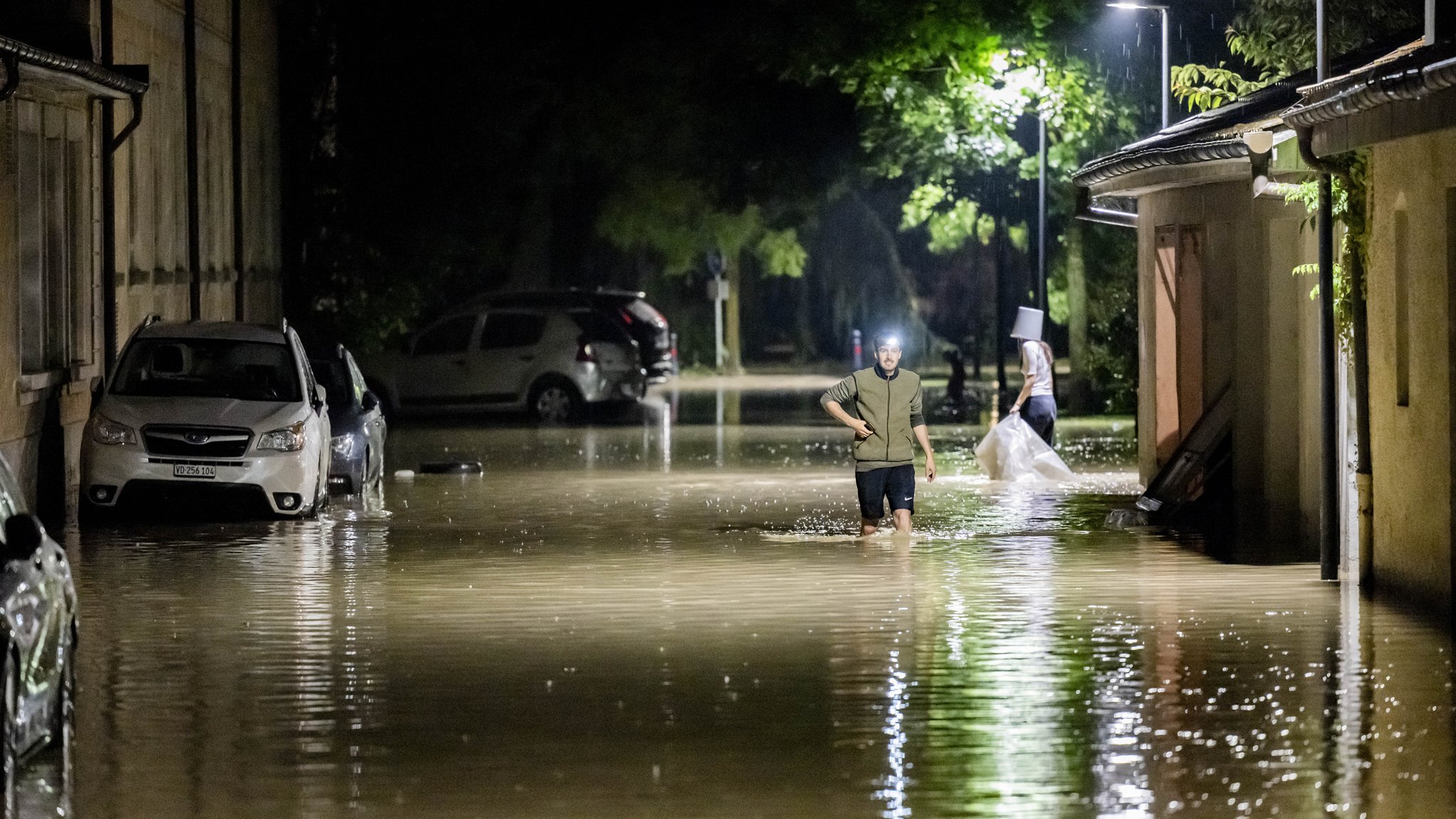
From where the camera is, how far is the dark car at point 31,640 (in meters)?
8.98

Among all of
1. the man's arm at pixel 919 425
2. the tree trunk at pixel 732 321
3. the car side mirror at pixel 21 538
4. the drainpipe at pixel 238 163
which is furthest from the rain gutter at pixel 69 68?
the tree trunk at pixel 732 321

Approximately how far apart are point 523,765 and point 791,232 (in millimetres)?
50840

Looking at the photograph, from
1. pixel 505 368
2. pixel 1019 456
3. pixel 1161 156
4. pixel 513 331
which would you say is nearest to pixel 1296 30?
pixel 1019 456

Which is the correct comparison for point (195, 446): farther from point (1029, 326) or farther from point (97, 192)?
point (1029, 326)

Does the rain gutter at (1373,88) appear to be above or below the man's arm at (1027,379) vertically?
above

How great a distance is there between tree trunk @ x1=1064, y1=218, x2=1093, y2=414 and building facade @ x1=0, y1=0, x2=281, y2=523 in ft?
44.6

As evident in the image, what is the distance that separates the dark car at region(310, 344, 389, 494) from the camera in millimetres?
23922

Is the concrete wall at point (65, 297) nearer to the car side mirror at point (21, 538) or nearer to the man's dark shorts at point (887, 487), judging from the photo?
the man's dark shorts at point (887, 487)

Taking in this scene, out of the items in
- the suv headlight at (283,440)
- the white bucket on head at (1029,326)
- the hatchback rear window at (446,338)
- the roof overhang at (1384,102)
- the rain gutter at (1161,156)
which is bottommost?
the suv headlight at (283,440)

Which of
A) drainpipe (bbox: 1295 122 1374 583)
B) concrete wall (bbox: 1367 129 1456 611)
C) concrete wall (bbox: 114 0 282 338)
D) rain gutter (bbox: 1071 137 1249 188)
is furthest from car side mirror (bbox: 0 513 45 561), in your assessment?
concrete wall (bbox: 114 0 282 338)

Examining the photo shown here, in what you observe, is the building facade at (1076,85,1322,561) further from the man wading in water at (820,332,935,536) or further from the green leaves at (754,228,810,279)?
the green leaves at (754,228,810,279)

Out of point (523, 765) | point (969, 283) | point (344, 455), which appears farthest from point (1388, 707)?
point (969, 283)

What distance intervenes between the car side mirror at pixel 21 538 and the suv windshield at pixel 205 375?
12.1 m

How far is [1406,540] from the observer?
15.1 meters
